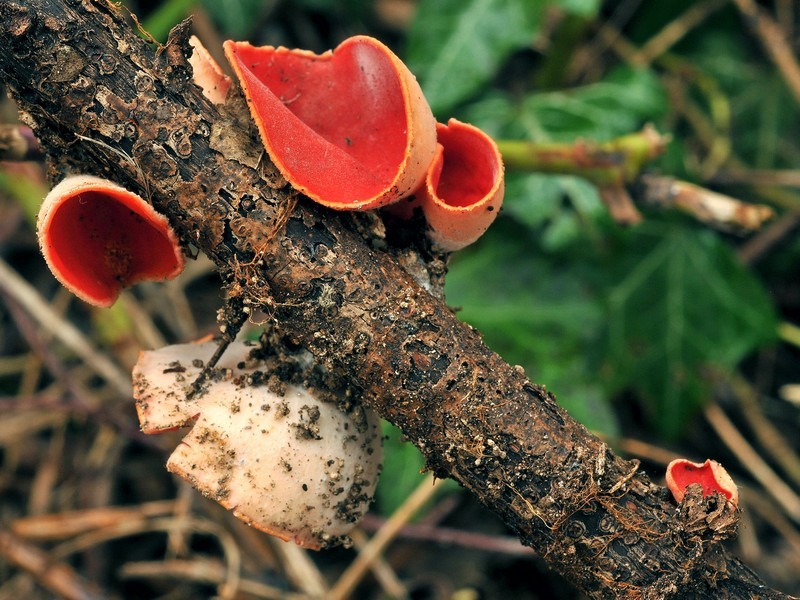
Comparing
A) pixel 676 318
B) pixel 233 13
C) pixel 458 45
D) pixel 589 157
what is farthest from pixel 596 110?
pixel 233 13

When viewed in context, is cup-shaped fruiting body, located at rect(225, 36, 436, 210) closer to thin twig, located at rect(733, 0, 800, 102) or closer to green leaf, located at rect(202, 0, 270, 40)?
green leaf, located at rect(202, 0, 270, 40)

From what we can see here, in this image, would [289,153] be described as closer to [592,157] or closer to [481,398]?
[481,398]

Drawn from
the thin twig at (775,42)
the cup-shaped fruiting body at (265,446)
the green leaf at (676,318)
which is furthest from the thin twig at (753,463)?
the cup-shaped fruiting body at (265,446)

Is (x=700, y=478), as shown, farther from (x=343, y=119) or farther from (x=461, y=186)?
(x=343, y=119)

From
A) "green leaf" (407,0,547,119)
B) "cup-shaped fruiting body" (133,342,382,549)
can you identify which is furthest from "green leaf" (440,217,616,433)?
"cup-shaped fruiting body" (133,342,382,549)

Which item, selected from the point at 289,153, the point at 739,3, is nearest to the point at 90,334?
the point at 289,153

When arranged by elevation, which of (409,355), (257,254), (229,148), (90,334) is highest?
(229,148)

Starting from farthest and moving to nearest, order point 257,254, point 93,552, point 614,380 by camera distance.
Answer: point 614,380
point 93,552
point 257,254
